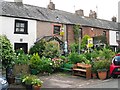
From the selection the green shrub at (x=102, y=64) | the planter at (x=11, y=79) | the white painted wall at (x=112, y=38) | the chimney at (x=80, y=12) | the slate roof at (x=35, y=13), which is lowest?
the planter at (x=11, y=79)

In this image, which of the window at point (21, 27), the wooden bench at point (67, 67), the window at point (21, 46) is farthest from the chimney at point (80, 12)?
the wooden bench at point (67, 67)

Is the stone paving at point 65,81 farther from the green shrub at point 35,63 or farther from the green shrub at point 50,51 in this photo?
the green shrub at point 50,51

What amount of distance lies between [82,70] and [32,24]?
35.9ft

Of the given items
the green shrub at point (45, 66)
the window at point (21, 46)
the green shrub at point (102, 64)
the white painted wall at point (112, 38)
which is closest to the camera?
the green shrub at point (102, 64)

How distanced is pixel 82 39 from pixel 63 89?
18671 millimetres

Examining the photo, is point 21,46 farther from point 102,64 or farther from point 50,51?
point 102,64

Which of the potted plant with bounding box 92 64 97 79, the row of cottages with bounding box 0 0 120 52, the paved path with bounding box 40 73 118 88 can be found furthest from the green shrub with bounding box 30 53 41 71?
the row of cottages with bounding box 0 0 120 52

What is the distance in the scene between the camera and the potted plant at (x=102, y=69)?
16656mm

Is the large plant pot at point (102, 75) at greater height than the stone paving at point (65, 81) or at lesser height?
greater

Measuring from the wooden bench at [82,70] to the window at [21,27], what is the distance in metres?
9.18

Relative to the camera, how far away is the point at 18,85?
47.1ft

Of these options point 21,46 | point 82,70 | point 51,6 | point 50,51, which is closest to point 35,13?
point 21,46

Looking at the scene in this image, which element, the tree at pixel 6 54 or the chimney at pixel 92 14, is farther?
the chimney at pixel 92 14

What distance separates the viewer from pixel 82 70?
17.6 meters
